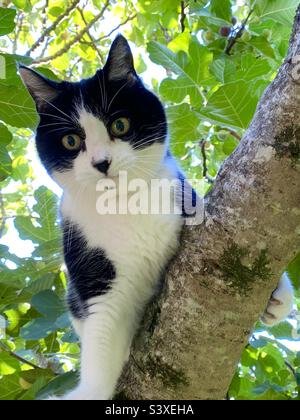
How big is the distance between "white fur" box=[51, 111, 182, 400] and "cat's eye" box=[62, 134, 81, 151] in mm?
52

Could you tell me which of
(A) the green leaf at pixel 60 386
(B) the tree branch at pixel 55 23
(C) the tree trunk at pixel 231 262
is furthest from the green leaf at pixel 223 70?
(B) the tree branch at pixel 55 23

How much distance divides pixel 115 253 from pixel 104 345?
0.28 metres

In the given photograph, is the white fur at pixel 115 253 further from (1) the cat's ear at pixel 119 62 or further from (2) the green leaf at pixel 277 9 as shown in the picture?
(2) the green leaf at pixel 277 9

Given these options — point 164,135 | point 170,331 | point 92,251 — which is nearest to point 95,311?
point 92,251

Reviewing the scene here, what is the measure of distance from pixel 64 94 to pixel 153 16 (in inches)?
43.1

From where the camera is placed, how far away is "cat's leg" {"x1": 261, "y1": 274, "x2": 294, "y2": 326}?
1.67 m

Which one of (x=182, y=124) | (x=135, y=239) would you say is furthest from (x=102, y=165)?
(x=182, y=124)

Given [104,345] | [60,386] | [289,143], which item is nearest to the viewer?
[289,143]

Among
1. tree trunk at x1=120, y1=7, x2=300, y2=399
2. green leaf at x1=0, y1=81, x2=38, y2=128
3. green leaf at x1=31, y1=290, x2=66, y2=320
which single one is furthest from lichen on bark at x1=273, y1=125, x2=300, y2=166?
green leaf at x1=31, y1=290, x2=66, y2=320

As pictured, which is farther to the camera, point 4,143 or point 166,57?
point 166,57

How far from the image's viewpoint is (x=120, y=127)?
1.74 metres

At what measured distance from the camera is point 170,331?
50.8 inches

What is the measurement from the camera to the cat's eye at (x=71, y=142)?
5.74 ft

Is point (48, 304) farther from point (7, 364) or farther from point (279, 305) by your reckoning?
point (279, 305)
